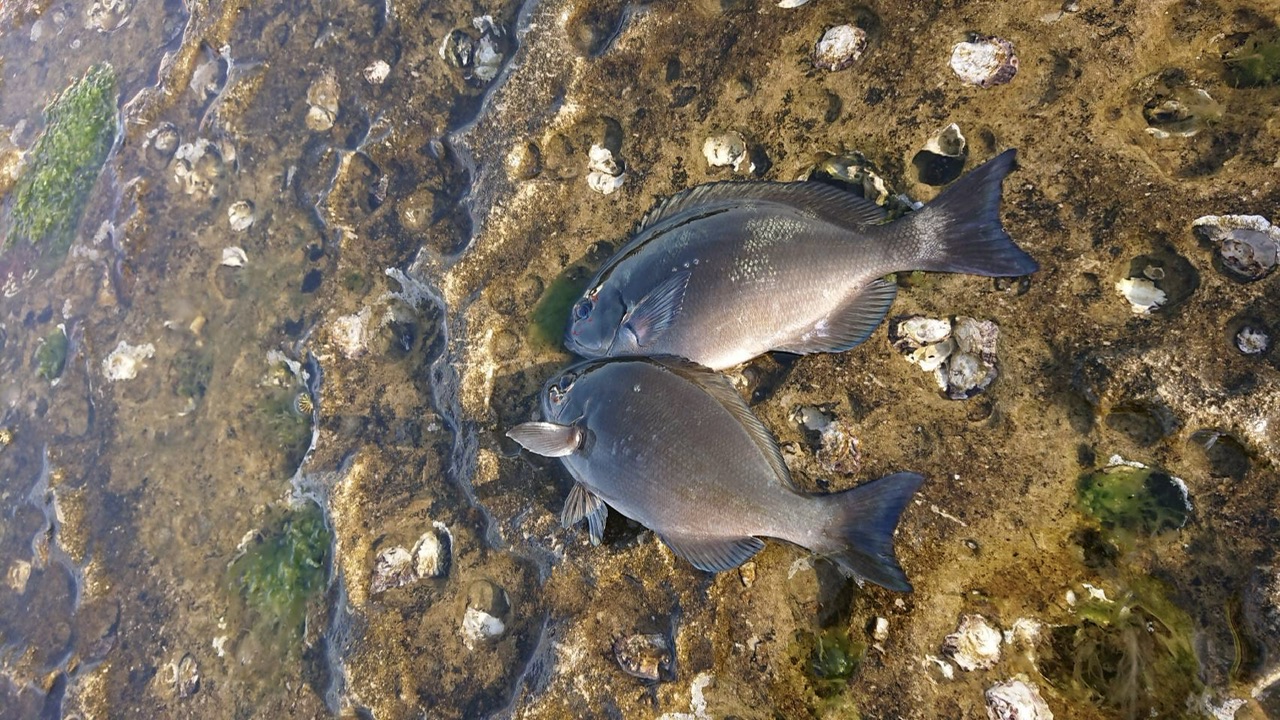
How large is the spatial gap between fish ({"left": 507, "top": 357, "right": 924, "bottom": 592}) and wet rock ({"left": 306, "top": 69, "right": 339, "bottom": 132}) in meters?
4.64

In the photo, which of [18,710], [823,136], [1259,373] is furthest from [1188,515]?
[18,710]

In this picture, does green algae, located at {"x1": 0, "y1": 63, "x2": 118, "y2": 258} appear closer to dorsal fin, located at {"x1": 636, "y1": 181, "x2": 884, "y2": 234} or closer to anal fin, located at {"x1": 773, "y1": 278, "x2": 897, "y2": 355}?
dorsal fin, located at {"x1": 636, "y1": 181, "x2": 884, "y2": 234}

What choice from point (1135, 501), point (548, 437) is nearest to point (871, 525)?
point (1135, 501)

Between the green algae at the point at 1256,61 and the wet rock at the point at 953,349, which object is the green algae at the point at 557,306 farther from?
the green algae at the point at 1256,61

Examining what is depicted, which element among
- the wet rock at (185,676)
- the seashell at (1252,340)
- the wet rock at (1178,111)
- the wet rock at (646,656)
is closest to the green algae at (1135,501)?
the seashell at (1252,340)

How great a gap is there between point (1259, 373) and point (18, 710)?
10.8 m

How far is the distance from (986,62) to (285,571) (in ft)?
21.7

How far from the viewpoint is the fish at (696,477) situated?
2711 millimetres

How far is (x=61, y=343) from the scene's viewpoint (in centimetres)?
740

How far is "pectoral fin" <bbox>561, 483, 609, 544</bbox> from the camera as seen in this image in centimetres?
346

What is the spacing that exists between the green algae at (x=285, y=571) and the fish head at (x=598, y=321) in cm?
316

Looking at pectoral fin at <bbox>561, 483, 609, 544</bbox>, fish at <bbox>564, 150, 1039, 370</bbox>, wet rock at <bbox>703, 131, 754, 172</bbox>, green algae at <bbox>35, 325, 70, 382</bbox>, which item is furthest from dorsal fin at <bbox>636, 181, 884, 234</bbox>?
green algae at <bbox>35, 325, 70, 382</bbox>

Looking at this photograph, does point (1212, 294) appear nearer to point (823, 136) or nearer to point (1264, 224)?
point (1264, 224)

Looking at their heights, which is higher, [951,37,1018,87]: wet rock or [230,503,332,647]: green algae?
[951,37,1018,87]: wet rock
